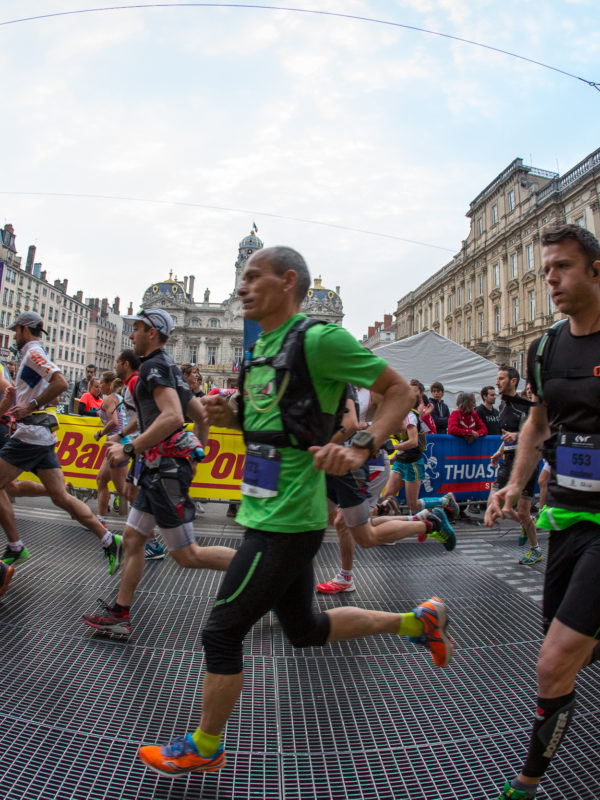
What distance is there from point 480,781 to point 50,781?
171 centimetres

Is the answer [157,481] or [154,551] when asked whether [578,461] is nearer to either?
[157,481]

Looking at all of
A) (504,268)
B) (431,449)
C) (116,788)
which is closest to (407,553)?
(431,449)

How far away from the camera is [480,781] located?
196cm

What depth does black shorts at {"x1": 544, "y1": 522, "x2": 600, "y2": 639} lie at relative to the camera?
1.67 meters

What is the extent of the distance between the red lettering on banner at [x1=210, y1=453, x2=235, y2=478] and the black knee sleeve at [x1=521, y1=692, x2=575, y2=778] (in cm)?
574

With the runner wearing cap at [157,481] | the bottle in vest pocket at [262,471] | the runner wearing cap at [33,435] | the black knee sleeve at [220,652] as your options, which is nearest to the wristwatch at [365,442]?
the bottle in vest pocket at [262,471]

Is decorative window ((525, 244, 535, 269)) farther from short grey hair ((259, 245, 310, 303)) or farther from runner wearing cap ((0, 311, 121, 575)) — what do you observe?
short grey hair ((259, 245, 310, 303))

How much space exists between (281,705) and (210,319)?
92350 mm

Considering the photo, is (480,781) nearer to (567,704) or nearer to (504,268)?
(567,704)

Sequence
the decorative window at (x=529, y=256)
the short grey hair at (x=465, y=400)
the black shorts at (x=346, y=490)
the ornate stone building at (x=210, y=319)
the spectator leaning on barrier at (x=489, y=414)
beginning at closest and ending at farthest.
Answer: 1. the black shorts at (x=346, y=490)
2. the short grey hair at (x=465, y=400)
3. the spectator leaning on barrier at (x=489, y=414)
4. the decorative window at (x=529, y=256)
5. the ornate stone building at (x=210, y=319)

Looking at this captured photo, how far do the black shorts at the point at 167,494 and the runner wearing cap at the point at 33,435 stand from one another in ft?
3.92

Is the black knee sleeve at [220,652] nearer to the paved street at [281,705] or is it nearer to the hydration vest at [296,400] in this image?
the paved street at [281,705]

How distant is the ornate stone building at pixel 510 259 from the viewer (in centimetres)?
3092

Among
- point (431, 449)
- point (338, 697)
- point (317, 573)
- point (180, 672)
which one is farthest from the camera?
point (431, 449)
